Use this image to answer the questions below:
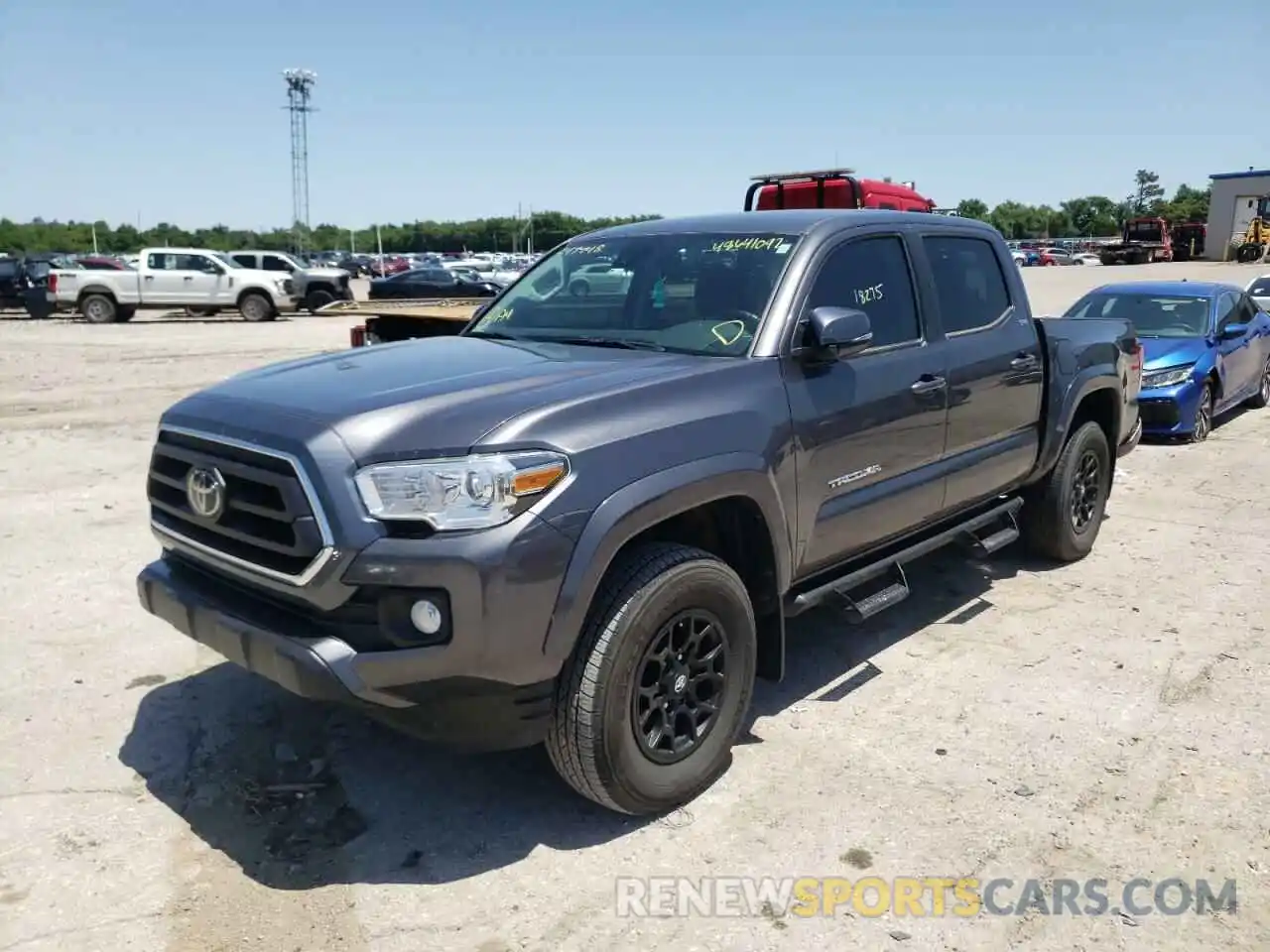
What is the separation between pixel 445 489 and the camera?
9.25ft

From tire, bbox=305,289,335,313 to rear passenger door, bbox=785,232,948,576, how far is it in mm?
25925

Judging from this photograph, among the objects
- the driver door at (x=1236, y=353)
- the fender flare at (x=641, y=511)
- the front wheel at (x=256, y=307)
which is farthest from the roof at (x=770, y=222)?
the front wheel at (x=256, y=307)

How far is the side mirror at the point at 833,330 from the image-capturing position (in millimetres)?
3648

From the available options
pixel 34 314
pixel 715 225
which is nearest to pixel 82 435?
pixel 715 225

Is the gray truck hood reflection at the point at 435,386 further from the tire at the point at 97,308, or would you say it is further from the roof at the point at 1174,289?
the tire at the point at 97,308

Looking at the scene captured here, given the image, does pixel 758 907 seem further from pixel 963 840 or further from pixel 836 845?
pixel 963 840

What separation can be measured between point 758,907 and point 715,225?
2791 millimetres

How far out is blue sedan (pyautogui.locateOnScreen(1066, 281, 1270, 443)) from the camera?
9.91 metres

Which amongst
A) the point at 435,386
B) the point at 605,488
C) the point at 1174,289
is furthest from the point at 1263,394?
the point at 435,386

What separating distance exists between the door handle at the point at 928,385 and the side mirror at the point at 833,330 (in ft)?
1.95

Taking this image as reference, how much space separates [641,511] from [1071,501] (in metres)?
3.84

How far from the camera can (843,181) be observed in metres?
12.9

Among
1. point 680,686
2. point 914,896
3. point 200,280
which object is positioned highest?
point 200,280

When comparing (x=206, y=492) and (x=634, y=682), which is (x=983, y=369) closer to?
(x=634, y=682)
